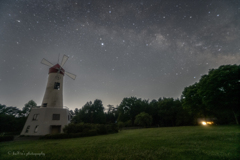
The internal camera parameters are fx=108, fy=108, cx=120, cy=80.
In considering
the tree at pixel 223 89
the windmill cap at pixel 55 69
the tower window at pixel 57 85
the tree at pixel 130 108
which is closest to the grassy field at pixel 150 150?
the tree at pixel 223 89

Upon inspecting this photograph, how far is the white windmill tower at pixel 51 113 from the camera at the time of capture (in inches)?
982

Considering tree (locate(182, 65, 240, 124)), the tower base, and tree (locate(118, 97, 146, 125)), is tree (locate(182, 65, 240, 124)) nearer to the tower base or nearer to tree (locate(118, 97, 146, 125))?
the tower base

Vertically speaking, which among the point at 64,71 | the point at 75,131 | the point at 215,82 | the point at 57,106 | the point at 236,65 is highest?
the point at 64,71

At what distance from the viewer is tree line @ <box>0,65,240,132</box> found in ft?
80.4

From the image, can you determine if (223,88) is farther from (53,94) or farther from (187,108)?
(53,94)

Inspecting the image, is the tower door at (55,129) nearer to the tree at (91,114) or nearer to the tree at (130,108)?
the tree at (91,114)

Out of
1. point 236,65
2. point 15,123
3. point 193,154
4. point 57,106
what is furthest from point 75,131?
point 236,65

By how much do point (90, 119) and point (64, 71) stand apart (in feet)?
134

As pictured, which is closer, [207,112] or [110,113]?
[207,112]

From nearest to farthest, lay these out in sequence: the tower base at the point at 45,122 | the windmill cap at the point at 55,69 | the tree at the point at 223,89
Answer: the tree at the point at 223,89
the tower base at the point at 45,122
the windmill cap at the point at 55,69

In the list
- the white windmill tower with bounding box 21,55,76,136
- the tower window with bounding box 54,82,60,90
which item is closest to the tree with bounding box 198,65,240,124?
the white windmill tower with bounding box 21,55,76,136

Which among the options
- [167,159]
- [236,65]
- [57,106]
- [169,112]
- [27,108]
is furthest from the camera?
[169,112]

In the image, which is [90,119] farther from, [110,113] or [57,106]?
[57,106]

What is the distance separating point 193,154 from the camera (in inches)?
267
